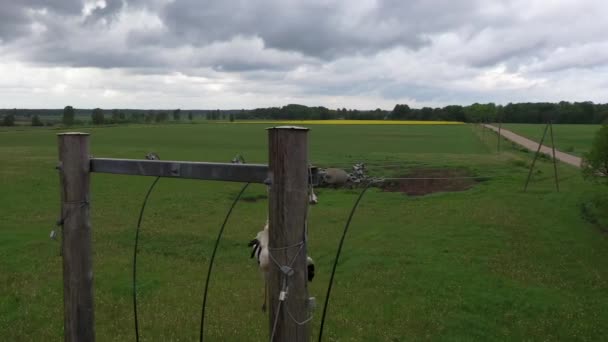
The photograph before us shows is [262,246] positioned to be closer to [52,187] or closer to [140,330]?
[140,330]

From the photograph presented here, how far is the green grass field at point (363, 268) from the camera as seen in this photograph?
28.7ft

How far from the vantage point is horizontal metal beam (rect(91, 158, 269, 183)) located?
11.3 feet

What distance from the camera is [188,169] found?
383 centimetres

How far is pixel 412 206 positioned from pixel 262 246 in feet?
58.2

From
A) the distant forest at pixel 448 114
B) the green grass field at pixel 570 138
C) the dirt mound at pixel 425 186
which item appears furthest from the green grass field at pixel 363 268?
the distant forest at pixel 448 114

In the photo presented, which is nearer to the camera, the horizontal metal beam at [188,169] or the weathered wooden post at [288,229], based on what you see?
the weathered wooden post at [288,229]

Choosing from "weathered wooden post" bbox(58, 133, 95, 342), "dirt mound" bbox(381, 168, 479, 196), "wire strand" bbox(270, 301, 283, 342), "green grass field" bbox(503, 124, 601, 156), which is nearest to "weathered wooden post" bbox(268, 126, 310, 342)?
"wire strand" bbox(270, 301, 283, 342)

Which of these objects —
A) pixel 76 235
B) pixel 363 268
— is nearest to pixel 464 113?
pixel 363 268

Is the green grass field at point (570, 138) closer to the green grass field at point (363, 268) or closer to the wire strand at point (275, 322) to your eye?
the green grass field at point (363, 268)

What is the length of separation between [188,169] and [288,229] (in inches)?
41.0

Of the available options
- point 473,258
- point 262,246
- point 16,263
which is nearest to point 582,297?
point 473,258

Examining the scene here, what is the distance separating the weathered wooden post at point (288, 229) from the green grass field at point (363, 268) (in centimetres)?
523

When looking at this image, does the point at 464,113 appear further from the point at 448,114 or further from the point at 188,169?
the point at 188,169

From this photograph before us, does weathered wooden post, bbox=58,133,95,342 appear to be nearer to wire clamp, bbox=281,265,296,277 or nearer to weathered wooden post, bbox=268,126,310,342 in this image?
weathered wooden post, bbox=268,126,310,342
